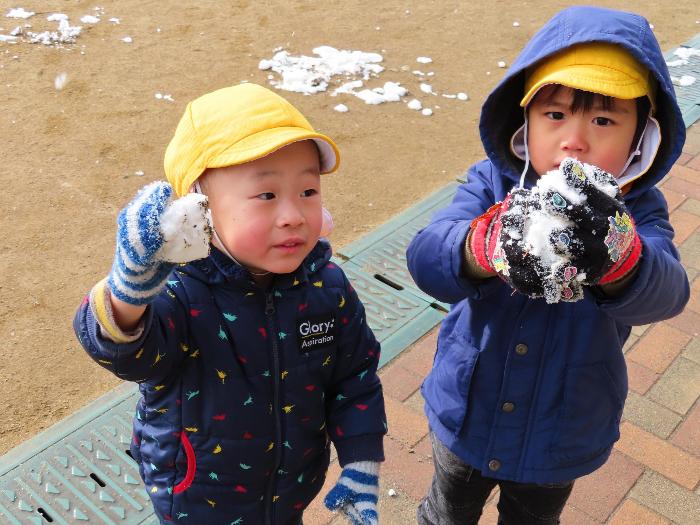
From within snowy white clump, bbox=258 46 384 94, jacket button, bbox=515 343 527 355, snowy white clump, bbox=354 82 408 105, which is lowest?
snowy white clump, bbox=354 82 408 105

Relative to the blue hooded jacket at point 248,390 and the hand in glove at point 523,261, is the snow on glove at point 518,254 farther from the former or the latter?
the blue hooded jacket at point 248,390

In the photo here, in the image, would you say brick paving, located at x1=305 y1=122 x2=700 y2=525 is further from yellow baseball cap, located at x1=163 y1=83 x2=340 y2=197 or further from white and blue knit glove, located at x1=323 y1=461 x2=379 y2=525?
yellow baseball cap, located at x1=163 y1=83 x2=340 y2=197

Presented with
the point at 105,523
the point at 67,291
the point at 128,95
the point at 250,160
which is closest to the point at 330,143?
the point at 250,160

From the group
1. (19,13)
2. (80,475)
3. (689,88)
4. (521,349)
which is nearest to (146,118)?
(19,13)

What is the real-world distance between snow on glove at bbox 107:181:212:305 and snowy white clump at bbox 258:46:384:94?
4172 mm

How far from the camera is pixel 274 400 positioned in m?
1.67

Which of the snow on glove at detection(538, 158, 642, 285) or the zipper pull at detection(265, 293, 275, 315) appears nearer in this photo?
the snow on glove at detection(538, 158, 642, 285)

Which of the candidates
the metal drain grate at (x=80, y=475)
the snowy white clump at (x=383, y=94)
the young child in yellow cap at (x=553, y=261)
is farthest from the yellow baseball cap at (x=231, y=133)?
the snowy white clump at (x=383, y=94)

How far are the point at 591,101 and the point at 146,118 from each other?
388cm

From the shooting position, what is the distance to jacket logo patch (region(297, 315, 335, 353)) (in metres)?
1.66

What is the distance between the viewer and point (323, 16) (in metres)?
6.58

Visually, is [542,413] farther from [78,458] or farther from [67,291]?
[67,291]

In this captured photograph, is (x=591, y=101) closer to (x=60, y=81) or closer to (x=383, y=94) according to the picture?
(x=383, y=94)

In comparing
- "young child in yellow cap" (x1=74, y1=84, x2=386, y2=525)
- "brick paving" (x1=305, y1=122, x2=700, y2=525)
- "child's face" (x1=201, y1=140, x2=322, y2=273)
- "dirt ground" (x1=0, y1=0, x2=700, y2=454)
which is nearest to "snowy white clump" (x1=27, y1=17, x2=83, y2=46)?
"dirt ground" (x1=0, y1=0, x2=700, y2=454)
